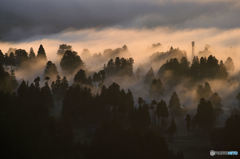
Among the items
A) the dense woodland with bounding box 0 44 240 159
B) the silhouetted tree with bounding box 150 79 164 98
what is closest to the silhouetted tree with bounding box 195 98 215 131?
the dense woodland with bounding box 0 44 240 159

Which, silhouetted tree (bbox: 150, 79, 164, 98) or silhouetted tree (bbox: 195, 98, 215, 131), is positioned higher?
silhouetted tree (bbox: 150, 79, 164, 98)

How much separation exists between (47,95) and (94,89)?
125 ft

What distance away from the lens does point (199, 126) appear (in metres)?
132

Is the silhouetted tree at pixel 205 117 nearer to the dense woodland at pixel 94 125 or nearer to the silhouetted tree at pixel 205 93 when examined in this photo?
the dense woodland at pixel 94 125

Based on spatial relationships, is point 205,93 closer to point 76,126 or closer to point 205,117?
point 205,117

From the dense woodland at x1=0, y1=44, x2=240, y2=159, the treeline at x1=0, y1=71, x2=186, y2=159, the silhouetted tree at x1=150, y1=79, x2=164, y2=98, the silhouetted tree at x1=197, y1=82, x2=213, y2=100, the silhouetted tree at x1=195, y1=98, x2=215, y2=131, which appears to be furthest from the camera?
the silhouetted tree at x1=150, y1=79, x2=164, y2=98

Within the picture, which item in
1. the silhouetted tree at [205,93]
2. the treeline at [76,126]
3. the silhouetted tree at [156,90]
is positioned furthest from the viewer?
the silhouetted tree at [156,90]

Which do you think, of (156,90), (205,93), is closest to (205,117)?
(205,93)

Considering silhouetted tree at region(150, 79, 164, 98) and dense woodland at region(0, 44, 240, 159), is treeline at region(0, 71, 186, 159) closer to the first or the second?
dense woodland at region(0, 44, 240, 159)

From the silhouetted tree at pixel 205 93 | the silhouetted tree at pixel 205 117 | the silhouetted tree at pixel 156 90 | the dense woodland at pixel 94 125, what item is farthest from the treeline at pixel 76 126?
the silhouetted tree at pixel 205 93

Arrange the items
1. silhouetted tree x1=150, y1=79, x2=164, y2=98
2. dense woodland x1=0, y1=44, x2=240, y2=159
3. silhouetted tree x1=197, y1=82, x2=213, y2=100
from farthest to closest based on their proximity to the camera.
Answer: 1. silhouetted tree x1=150, y1=79, x2=164, y2=98
2. silhouetted tree x1=197, y1=82, x2=213, y2=100
3. dense woodland x1=0, y1=44, x2=240, y2=159

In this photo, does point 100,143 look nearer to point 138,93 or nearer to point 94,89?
point 94,89

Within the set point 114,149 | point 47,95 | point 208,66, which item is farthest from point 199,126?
point 208,66

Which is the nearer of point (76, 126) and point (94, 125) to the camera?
point (76, 126)
